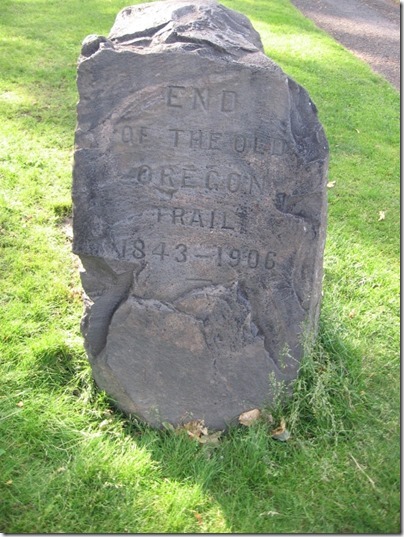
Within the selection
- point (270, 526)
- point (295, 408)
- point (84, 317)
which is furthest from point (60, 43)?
point (270, 526)

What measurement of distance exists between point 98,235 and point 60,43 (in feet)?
17.7

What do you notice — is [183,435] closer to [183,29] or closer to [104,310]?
[104,310]

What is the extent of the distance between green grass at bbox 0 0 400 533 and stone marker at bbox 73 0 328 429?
0.72 feet

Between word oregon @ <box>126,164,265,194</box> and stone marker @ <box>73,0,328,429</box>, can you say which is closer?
stone marker @ <box>73,0,328,429</box>

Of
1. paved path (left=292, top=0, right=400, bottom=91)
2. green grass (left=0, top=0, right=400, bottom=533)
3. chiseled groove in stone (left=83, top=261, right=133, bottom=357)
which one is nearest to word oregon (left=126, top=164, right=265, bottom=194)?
chiseled groove in stone (left=83, top=261, right=133, bottom=357)

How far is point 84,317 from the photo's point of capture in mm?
2885

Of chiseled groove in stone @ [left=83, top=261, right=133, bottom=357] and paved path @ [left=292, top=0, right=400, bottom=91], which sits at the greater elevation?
paved path @ [left=292, top=0, right=400, bottom=91]

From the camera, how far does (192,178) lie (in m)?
2.61

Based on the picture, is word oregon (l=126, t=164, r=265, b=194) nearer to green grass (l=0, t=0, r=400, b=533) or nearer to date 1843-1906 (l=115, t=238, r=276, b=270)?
date 1843-1906 (l=115, t=238, r=276, b=270)

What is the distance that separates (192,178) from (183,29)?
1.98ft

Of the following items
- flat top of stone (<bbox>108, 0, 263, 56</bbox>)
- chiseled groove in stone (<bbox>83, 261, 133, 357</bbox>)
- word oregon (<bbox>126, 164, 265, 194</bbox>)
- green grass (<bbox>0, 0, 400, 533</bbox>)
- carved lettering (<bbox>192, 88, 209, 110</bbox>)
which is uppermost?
flat top of stone (<bbox>108, 0, 263, 56</bbox>)

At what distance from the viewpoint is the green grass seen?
2527mm

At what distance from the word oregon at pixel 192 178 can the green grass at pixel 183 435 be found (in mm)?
926

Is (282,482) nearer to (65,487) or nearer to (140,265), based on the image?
(65,487)
